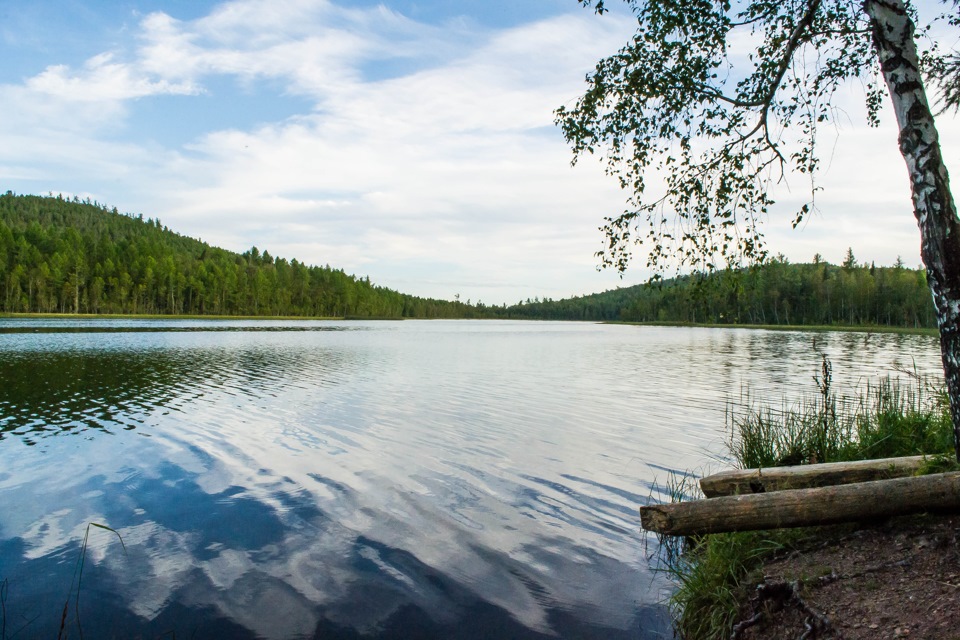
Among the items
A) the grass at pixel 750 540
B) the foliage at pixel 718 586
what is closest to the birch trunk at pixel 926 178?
the grass at pixel 750 540

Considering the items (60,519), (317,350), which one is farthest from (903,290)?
(60,519)

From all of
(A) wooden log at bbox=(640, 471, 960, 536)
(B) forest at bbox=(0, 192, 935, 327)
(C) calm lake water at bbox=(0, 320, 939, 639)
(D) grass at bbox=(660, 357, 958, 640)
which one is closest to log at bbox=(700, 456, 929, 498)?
(D) grass at bbox=(660, 357, 958, 640)

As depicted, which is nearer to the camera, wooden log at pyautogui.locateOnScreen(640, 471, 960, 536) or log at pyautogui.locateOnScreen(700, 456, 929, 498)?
wooden log at pyautogui.locateOnScreen(640, 471, 960, 536)

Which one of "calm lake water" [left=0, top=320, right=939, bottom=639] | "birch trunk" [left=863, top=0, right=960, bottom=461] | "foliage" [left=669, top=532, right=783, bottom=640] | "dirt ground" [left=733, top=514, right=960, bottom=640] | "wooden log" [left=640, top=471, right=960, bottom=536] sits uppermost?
"birch trunk" [left=863, top=0, right=960, bottom=461]

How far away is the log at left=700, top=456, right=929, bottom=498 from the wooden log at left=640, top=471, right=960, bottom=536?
1.26m

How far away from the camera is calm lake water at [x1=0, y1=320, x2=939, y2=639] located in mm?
6027

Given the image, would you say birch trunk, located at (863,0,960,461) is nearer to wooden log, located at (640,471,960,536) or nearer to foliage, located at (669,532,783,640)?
wooden log, located at (640,471,960,536)

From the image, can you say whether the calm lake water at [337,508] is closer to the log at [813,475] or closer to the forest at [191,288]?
the log at [813,475]

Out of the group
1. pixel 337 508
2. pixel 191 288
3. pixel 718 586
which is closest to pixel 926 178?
pixel 718 586

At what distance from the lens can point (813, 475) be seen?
23.2 ft

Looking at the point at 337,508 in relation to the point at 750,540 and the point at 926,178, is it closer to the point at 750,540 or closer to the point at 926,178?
the point at 750,540

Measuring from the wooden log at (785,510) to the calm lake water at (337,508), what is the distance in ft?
3.75

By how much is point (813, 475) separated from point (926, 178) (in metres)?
3.72

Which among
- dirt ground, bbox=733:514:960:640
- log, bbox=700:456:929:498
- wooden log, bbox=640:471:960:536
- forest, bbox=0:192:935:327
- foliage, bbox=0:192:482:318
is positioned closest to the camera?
dirt ground, bbox=733:514:960:640
